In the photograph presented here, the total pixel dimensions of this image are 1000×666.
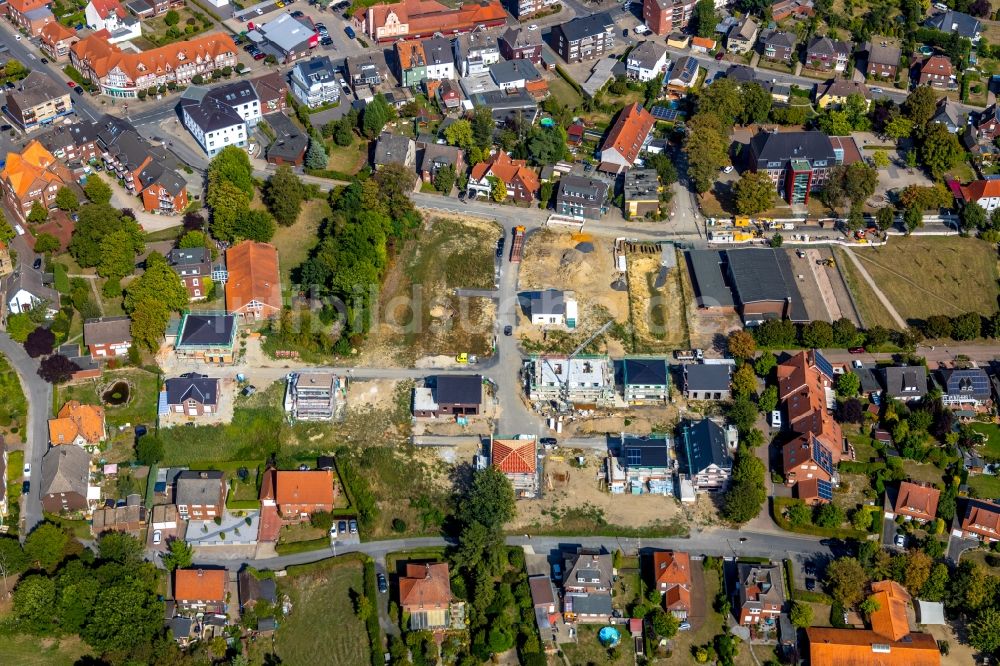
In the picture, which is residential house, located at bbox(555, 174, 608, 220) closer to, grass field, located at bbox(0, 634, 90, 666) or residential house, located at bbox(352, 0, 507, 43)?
residential house, located at bbox(352, 0, 507, 43)

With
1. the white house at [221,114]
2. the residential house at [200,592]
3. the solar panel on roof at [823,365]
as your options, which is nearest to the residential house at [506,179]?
the white house at [221,114]

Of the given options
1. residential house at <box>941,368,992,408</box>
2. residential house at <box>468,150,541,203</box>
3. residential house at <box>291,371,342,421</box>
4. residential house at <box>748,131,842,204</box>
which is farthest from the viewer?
residential house at <box>468,150,541,203</box>

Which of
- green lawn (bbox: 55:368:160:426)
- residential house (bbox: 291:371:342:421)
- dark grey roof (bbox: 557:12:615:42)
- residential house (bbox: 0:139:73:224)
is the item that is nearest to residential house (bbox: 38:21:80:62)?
residential house (bbox: 0:139:73:224)

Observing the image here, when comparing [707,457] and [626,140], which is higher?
[626,140]

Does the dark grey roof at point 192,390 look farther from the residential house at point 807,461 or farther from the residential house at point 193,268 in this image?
the residential house at point 807,461

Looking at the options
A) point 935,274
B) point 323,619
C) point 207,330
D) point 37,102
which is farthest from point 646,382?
point 37,102

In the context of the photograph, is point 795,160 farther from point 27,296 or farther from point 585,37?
point 27,296

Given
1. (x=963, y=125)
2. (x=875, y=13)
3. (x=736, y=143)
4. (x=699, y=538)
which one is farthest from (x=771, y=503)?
(x=875, y=13)

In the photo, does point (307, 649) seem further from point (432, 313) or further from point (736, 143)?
point (736, 143)
